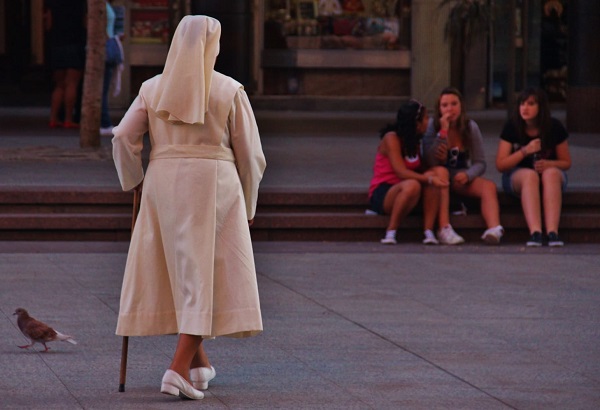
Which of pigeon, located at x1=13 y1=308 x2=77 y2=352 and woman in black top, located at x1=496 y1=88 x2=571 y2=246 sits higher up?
woman in black top, located at x1=496 y1=88 x2=571 y2=246

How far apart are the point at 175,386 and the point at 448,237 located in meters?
5.51

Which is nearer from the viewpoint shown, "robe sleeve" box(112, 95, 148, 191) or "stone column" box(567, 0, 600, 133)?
"robe sleeve" box(112, 95, 148, 191)

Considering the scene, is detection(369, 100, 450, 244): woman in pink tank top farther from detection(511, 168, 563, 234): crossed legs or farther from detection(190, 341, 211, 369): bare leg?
detection(190, 341, 211, 369): bare leg

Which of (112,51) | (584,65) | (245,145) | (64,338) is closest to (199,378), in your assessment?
(64,338)

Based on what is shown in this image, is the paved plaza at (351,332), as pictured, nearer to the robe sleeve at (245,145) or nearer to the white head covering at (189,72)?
the robe sleeve at (245,145)

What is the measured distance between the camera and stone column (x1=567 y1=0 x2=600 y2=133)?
64.1 ft

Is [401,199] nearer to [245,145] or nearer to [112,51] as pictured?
[245,145]

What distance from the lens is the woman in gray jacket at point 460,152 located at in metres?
11.4

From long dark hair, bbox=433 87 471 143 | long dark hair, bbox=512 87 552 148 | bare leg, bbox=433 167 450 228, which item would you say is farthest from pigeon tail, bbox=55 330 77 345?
long dark hair, bbox=512 87 552 148

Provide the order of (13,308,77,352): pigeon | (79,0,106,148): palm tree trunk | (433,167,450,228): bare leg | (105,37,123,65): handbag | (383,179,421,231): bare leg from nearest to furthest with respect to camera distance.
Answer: (13,308,77,352): pigeon
(383,179,421,231): bare leg
(433,167,450,228): bare leg
(79,0,106,148): palm tree trunk
(105,37,123,65): handbag

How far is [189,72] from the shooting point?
6094 millimetres

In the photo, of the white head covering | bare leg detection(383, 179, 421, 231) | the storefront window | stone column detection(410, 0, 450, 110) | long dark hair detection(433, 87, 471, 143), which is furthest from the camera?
the storefront window

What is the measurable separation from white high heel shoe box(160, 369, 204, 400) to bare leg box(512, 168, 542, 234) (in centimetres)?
570

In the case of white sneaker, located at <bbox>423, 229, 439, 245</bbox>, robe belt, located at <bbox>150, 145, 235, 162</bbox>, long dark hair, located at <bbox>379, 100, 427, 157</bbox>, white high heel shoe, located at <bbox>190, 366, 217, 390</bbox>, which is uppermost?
robe belt, located at <bbox>150, 145, 235, 162</bbox>
